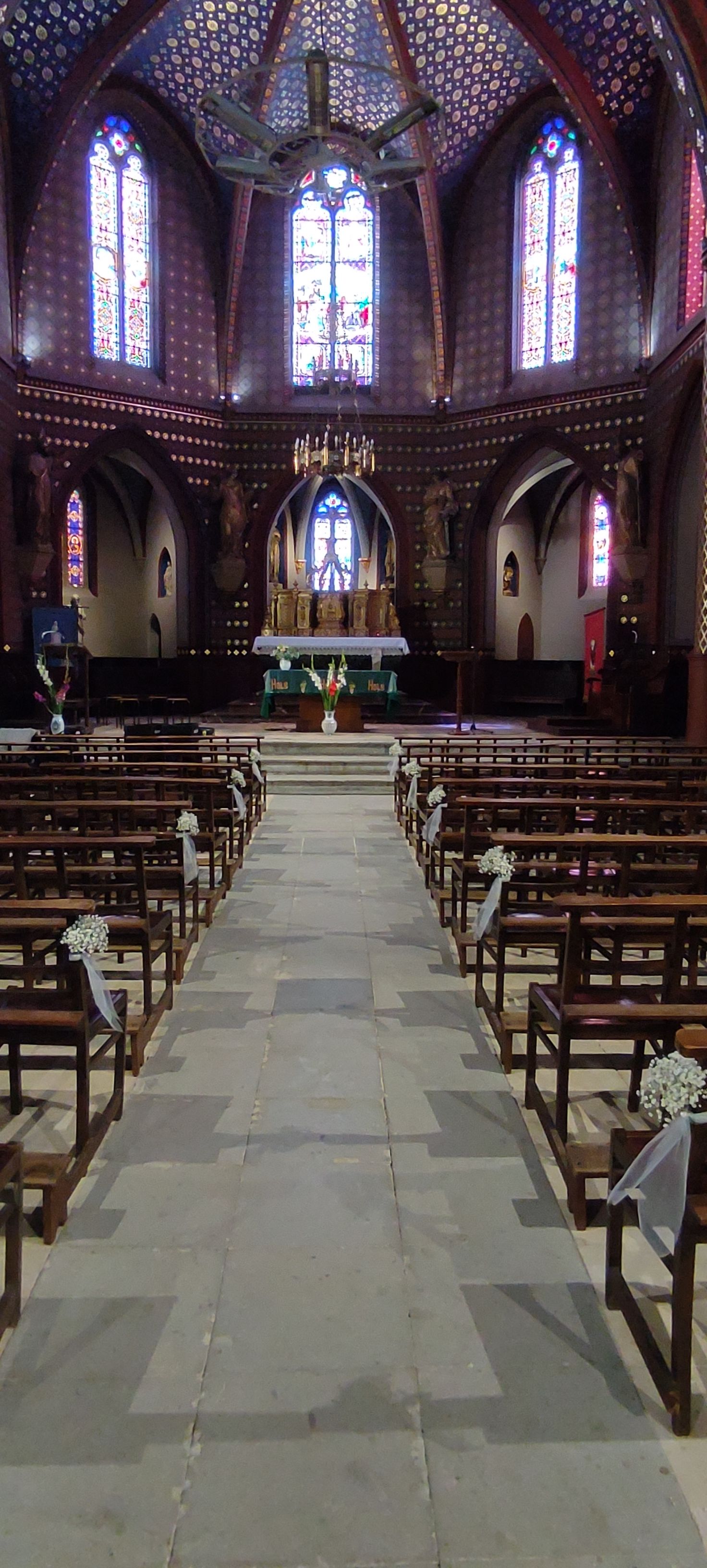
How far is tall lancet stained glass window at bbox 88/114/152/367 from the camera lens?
21.0 metres

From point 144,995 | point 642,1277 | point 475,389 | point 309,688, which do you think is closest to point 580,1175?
point 642,1277

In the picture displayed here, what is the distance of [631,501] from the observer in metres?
19.6

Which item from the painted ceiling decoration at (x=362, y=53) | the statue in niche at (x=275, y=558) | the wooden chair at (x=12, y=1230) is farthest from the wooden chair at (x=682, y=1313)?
A: the statue in niche at (x=275, y=558)

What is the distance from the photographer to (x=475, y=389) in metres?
22.6

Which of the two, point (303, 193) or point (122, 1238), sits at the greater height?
point (303, 193)

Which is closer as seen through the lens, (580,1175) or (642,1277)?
(642,1277)

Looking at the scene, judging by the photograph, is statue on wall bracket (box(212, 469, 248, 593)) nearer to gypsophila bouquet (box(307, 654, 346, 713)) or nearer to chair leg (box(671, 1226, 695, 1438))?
gypsophila bouquet (box(307, 654, 346, 713))

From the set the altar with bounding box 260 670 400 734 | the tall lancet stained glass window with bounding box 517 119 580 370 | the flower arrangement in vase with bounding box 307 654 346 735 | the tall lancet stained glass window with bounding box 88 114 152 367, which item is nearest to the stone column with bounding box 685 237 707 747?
the flower arrangement in vase with bounding box 307 654 346 735

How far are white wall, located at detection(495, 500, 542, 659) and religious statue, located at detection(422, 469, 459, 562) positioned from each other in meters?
2.91

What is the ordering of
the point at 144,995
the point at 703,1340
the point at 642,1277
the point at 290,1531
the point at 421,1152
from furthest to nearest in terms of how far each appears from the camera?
the point at 144,995 → the point at 421,1152 → the point at 642,1277 → the point at 703,1340 → the point at 290,1531

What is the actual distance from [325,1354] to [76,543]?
24.9 metres

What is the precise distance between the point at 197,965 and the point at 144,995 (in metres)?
1.04

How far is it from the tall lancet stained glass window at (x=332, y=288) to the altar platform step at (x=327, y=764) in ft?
38.9

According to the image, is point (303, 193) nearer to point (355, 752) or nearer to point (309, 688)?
point (309, 688)
